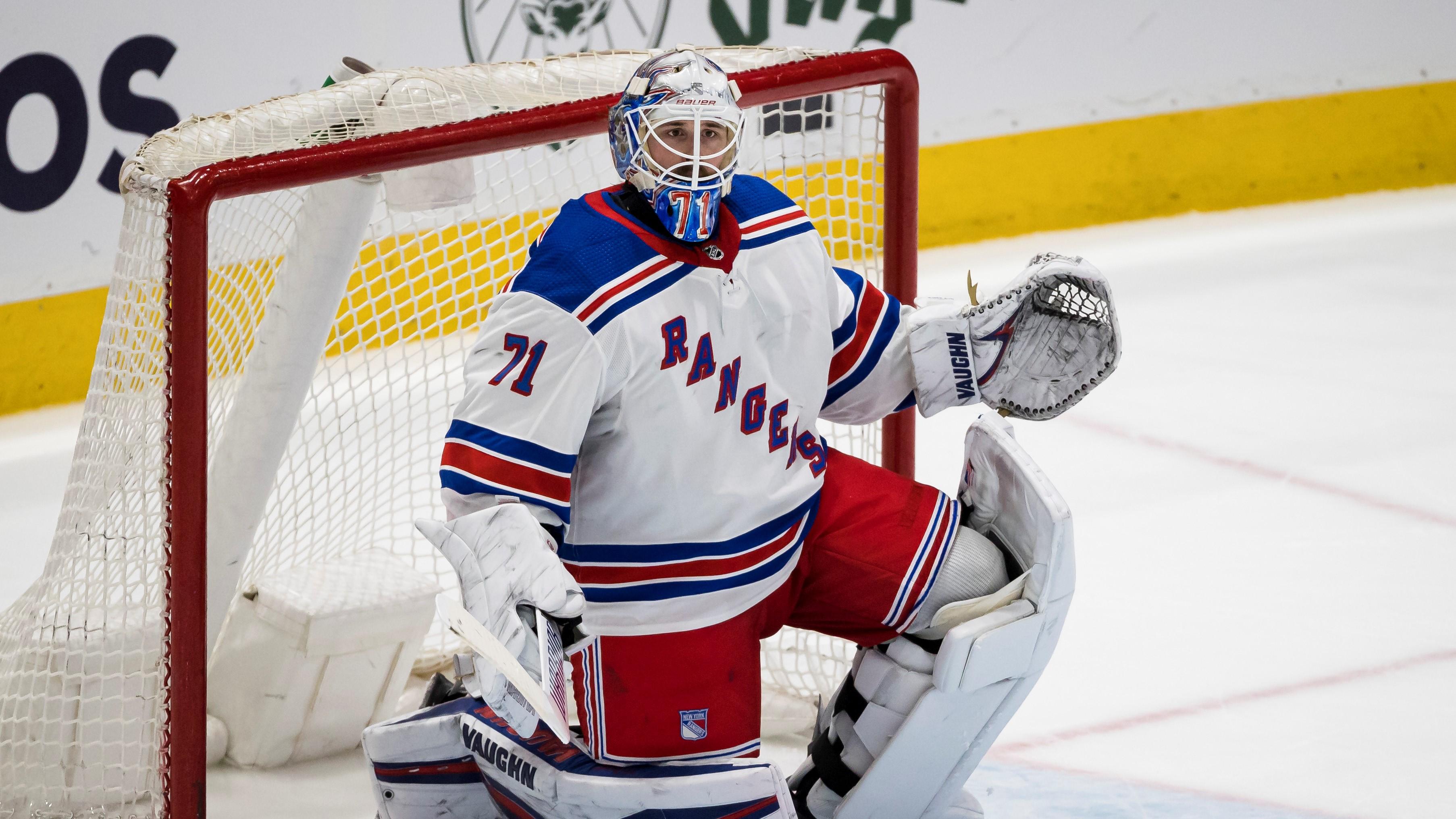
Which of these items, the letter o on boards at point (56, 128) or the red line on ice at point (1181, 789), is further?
the letter o on boards at point (56, 128)

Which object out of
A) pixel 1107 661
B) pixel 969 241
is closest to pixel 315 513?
pixel 1107 661

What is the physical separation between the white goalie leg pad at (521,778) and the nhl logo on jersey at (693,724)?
0.12ft

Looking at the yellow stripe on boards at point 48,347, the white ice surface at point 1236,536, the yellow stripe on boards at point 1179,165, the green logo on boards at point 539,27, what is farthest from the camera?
the yellow stripe on boards at point 1179,165

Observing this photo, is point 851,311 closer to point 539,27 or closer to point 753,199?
point 753,199

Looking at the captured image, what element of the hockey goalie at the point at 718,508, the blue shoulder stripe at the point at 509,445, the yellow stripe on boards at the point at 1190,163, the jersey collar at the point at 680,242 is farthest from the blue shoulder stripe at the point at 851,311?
the yellow stripe on boards at the point at 1190,163

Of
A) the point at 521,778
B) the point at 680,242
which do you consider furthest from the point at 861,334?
the point at 521,778

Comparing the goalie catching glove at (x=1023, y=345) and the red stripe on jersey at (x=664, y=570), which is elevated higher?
the goalie catching glove at (x=1023, y=345)

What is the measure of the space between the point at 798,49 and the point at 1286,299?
2.87 metres

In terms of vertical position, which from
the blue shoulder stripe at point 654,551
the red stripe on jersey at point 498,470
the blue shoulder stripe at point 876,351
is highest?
the blue shoulder stripe at point 876,351

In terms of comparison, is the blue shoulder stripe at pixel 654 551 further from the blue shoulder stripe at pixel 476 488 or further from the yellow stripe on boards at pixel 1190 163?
the yellow stripe on boards at pixel 1190 163

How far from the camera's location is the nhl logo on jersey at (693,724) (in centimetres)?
183

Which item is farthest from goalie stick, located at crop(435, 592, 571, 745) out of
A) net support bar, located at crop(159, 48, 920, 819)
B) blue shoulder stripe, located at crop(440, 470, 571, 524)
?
net support bar, located at crop(159, 48, 920, 819)

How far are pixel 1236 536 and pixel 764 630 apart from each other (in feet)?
5.22

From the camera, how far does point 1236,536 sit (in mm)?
3242
